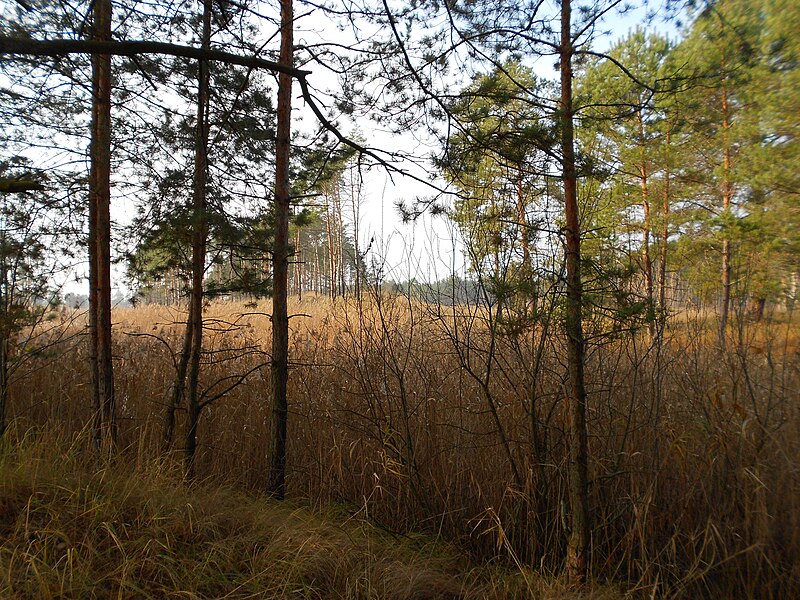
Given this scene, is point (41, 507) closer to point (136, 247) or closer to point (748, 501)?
point (136, 247)

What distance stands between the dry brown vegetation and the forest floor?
14.7 inches

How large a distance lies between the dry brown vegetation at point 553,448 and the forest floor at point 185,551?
1.22ft

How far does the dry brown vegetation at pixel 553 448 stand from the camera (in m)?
2.78

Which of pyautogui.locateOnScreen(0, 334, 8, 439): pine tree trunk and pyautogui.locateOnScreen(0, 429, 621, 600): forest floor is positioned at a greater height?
pyautogui.locateOnScreen(0, 334, 8, 439): pine tree trunk

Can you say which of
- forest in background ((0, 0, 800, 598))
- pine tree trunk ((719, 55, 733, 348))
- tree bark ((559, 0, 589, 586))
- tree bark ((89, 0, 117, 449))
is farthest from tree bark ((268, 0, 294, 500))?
pine tree trunk ((719, 55, 733, 348))

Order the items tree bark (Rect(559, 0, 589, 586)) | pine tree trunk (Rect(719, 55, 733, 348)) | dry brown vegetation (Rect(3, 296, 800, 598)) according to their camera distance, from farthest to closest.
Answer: pine tree trunk (Rect(719, 55, 733, 348)) < dry brown vegetation (Rect(3, 296, 800, 598)) < tree bark (Rect(559, 0, 589, 586))

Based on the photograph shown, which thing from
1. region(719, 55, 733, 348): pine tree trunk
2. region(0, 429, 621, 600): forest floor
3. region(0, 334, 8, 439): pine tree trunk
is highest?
region(719, 55, 733, 348): pine tree trunk

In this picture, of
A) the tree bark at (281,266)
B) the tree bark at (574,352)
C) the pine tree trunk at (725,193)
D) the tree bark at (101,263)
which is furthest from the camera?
the tree bark at (101,263)

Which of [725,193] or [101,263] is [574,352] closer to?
[101,263]

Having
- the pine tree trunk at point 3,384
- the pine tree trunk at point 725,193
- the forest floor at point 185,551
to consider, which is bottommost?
the forest floor at point 185,551

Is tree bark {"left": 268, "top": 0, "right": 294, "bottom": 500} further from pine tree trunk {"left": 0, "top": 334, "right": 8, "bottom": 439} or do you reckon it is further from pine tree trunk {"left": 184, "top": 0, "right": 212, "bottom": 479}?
pine tree trunk {"left": 0, "top": 334, "right": 8, "bottom": 439}

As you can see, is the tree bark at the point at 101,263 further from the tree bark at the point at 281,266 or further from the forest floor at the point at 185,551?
the tree bark at the point at 281,266

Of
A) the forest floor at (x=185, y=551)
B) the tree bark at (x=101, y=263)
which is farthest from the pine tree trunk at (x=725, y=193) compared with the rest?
the tree bark at (x=101, y=263)

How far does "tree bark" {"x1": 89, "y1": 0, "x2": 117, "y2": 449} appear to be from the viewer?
13.9 feet
